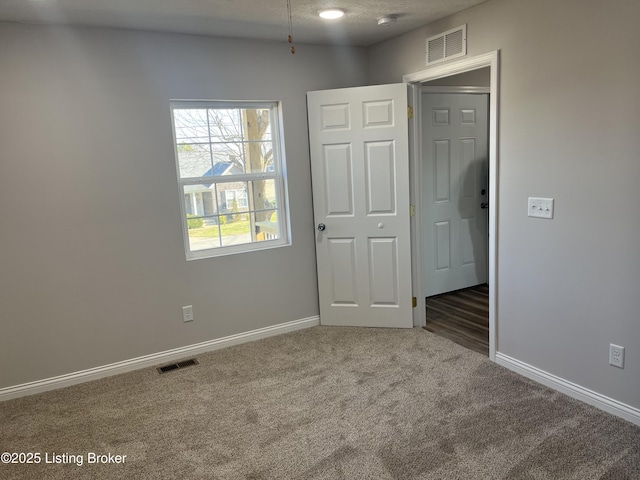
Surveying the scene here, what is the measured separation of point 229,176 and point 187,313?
1.12 meters

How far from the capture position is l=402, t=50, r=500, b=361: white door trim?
9.97 ft

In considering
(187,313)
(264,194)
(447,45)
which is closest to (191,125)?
(264,194)

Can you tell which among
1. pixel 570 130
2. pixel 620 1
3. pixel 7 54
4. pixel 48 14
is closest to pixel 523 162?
pixel 570 130

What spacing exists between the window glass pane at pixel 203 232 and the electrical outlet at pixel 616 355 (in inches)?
109

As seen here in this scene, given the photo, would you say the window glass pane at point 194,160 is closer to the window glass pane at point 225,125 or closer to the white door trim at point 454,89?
the window glass pane at point 225,125

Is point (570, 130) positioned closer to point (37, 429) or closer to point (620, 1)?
point (620, 1)

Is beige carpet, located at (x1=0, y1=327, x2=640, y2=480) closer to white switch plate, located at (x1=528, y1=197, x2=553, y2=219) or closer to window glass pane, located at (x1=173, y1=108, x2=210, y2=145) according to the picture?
white switch plate, located at (x1=528, y1=197, x2=553, y2=219)

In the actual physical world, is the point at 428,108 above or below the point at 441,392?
above

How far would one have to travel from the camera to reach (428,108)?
4559 millimetres

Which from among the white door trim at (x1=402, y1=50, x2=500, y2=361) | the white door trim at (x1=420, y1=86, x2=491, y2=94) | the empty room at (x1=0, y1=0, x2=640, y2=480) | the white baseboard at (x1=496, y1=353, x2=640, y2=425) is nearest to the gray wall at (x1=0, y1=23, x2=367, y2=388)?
the empty room at (x1=0, y1=0, x2=640, y2=480)

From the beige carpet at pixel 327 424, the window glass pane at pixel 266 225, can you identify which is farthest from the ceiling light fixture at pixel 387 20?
the beige carpet at pixel 327 424

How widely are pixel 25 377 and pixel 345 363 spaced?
2.18 metres

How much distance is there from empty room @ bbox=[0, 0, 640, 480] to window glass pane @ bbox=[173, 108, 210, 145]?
0.02 metres

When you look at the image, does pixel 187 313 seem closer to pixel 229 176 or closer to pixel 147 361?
pixel 147 361
